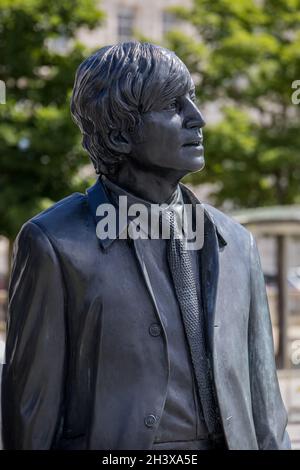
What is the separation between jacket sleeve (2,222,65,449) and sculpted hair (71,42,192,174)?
337 mm

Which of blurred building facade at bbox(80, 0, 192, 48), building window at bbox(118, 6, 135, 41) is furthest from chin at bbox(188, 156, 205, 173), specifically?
building window at bbox(118, 6, 135, 41)

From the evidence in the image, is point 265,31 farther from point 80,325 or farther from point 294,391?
point 80,325

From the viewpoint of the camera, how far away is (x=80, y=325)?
2533mm

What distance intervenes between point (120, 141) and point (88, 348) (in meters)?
0.53

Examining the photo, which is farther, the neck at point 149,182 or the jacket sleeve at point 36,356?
the neck at point 149,182

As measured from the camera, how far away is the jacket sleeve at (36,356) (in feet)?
8.20

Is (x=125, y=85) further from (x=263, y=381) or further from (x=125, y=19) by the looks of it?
(x=125, y=19)

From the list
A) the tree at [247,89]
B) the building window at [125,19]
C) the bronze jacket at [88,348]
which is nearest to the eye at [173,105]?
the bronze jacket at [88,348]

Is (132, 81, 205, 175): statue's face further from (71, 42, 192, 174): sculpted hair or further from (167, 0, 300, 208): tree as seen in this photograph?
(167, 0, 300, 208): tree

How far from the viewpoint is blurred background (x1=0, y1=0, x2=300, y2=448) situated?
1642 centimetres

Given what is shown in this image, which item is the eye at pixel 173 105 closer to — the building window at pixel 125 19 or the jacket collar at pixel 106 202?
the jacket collar at pixel 106 202

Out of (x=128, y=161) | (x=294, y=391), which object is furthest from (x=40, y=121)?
(x=128, y=161)

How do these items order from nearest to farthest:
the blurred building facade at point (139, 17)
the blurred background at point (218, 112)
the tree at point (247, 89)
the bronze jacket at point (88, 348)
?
the bronze jacket at point (88, 348)
the blurred background at point (218, 112)
the tree at point (247, 89)
the blurred building facade at point (139, 17)

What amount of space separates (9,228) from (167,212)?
48.9ft
